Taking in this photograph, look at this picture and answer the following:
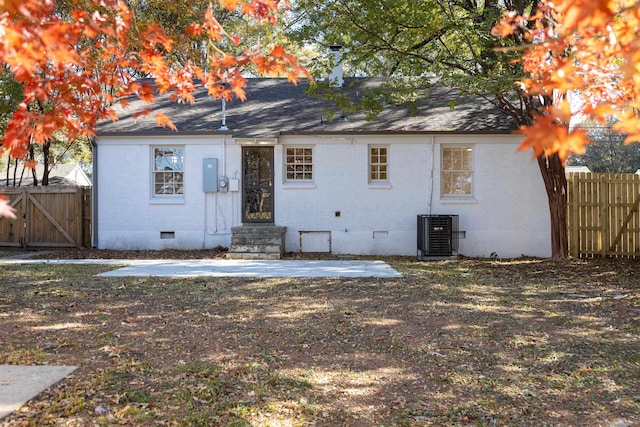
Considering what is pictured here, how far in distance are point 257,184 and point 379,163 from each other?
132 inches

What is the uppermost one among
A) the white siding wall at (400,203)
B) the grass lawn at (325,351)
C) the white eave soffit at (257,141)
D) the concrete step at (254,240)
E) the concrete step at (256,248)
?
the white eave soffit at (257,141)

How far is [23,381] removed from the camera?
14.6ft

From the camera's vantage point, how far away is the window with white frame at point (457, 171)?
585 inches

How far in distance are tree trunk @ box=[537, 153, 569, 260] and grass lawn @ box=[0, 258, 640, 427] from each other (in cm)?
368

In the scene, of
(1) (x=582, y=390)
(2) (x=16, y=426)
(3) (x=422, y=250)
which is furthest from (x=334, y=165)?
(2) (x=16, y=426)

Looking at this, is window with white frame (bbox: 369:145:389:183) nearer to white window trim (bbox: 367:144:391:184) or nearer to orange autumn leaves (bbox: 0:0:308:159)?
white window trim (bbox: 367:144:391:184)

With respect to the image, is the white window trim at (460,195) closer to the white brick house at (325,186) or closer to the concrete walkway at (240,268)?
the white brick house at (325,186)

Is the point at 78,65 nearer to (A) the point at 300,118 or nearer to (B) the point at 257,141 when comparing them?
(B) the point at 257,141

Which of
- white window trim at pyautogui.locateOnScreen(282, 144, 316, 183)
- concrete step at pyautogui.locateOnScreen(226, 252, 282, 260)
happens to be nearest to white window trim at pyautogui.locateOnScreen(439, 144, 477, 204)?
white window trim at pyautogui.locateOnScreen(282, 144, 316, 183)

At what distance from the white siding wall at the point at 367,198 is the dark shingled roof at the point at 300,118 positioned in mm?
303

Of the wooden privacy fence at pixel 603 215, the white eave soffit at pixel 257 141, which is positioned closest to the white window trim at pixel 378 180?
the white eave soffit at pixel 257 141

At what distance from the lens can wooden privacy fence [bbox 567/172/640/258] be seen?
13609mm

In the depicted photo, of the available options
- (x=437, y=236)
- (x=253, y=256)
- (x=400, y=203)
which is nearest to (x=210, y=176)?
(x=253, y=256)

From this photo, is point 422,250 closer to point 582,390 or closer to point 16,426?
point 582,390
